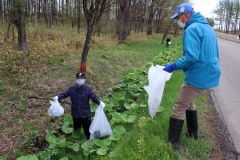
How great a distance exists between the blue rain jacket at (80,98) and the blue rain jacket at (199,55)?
1.61m

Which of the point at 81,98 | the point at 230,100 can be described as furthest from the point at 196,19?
the point at 230,100

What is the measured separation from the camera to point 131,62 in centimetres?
1488

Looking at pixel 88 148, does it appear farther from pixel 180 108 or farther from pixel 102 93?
pixel 102 93

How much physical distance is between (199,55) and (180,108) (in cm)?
79

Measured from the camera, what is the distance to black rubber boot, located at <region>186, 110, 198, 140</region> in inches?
202

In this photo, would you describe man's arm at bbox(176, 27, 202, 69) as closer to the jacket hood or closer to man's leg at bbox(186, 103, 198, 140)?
the jacket hood

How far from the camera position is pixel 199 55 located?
4320 mm

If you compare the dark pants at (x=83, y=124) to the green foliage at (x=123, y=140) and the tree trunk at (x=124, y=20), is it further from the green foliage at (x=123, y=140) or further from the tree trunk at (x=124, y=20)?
the tree trunk at (x=124, y=20)

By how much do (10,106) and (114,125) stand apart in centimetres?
258

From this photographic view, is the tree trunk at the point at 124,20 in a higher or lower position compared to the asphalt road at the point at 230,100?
higher

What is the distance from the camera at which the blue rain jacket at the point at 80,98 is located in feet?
17.6

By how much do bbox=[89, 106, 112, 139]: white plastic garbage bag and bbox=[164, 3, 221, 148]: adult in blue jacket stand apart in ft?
3.47

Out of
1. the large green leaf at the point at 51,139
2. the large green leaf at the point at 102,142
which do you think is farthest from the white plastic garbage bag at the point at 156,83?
the large green leaf at the point at 51,139

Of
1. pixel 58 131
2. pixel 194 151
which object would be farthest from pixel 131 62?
pixel 194 151
